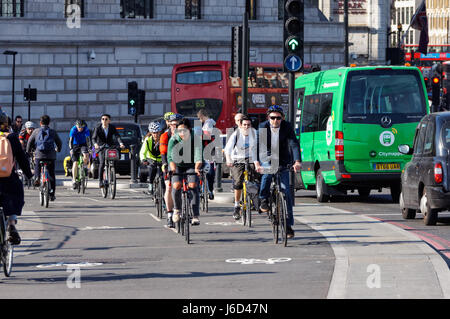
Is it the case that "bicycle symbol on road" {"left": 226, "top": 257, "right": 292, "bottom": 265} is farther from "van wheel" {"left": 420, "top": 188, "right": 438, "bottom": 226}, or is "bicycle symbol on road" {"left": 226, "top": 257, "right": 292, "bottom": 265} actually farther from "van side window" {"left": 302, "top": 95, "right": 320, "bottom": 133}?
"van side window" {"left": 302, "top": 95, "right": 320, "bottom": 133}

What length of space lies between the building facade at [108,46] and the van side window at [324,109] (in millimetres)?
23873

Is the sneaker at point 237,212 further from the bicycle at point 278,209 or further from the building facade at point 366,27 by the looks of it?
the building facade at point 366,27

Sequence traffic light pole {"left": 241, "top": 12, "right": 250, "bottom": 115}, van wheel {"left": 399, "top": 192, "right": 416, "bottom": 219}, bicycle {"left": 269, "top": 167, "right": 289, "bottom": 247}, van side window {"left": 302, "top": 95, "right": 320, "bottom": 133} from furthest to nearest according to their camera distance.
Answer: van side window {"left": 302, "top": 95, "right": 320, "bottom": 133}
traffic light pole {"left": 241, "top": 12, "right": 250, "bottom": 115}
van wheel {"left": 399, "top": 192, "right": 416, "bottom": 219}
bicycle {"left": 269, "top": 167, "right": 289, "bottom": 247}

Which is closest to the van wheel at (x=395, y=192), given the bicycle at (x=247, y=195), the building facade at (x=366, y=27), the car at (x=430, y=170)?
the car at (x=430, y=170)

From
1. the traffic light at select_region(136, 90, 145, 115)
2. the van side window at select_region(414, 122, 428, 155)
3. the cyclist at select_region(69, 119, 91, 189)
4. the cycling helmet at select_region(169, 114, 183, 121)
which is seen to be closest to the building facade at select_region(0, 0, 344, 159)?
the traffic light at select_region(136, 90, 145, 115)

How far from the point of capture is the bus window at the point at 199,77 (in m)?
39.2

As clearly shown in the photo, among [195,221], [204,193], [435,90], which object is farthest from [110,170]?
[435,90]

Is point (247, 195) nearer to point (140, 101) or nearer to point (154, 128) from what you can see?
point (154, 128)

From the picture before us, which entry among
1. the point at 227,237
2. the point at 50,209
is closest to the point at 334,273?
the point at 227,237

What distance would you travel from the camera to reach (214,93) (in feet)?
128

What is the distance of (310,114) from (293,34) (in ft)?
20.2

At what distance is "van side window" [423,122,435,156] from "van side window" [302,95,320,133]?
6.71 m

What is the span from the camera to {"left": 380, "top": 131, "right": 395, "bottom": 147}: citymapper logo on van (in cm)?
2269

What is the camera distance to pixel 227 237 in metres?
15.8
